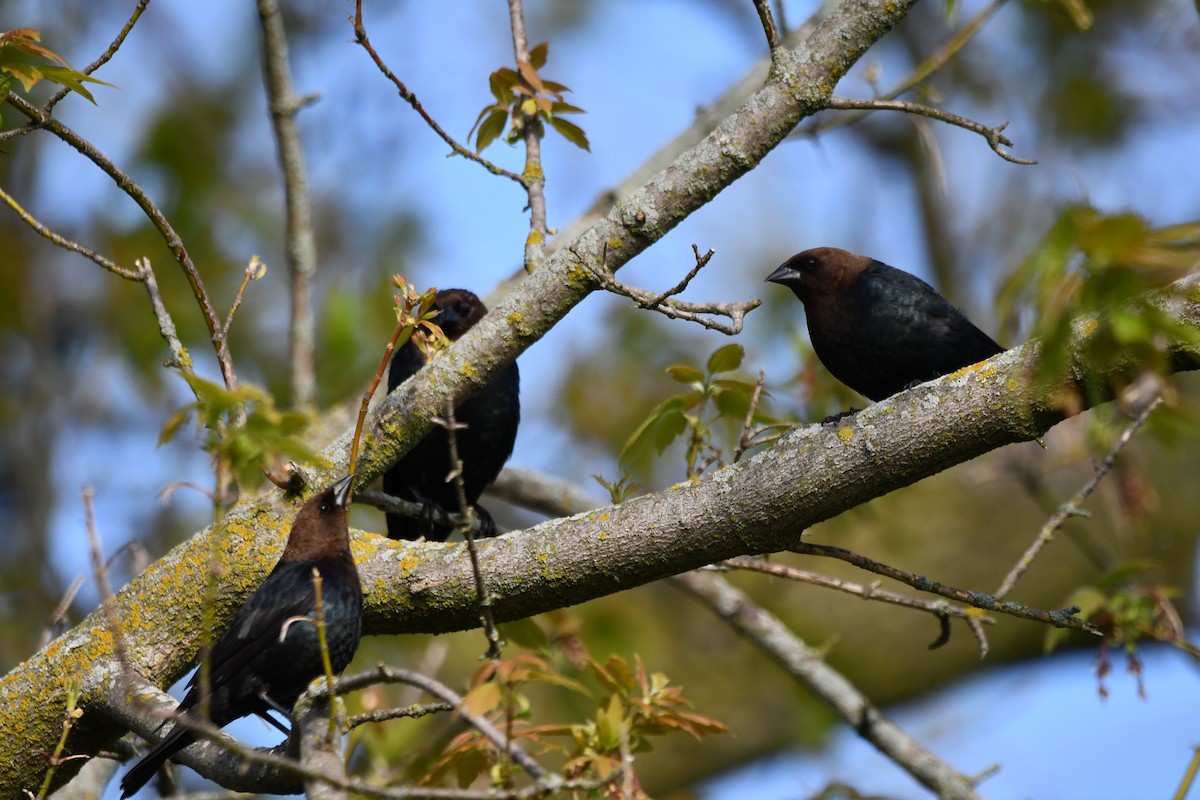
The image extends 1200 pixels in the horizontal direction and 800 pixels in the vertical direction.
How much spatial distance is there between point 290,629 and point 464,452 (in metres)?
1.67

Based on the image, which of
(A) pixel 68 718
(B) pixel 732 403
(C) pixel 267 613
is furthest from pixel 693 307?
(A) pixel 68 718

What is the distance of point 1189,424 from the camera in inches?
136

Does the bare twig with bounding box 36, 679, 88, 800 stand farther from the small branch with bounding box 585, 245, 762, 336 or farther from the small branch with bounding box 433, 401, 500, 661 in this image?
the small branch with bounding box 585, 245, 762, 336

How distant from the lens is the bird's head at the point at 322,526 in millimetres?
2990

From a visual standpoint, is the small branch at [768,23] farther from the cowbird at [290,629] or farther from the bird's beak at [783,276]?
the bird's beak at [783,276]

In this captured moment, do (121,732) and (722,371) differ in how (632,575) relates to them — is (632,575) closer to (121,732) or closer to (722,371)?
(722,371)

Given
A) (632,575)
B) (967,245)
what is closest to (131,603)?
(632,575)

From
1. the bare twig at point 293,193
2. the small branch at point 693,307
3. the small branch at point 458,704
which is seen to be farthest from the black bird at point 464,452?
the small branch at point 458,704

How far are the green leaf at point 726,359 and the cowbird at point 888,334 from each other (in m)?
0.89

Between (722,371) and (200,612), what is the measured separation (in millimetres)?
1517

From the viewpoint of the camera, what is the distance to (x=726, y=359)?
3.29 m

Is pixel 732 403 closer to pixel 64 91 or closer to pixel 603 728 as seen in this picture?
pixel 603 728

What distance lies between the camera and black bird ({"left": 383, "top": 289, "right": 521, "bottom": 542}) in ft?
15.6

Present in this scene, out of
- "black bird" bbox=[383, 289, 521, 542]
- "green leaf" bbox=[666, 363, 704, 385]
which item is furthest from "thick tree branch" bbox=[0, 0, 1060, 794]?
"black bird" bbox=[383, 289, 521, 542]
